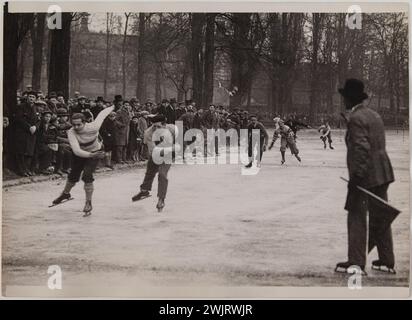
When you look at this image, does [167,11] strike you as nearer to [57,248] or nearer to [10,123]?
[10,123]

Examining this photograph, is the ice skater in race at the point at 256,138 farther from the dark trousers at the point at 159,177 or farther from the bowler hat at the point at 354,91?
the bowler hat at the point at 354,91

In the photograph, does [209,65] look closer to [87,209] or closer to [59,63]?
[59,63]

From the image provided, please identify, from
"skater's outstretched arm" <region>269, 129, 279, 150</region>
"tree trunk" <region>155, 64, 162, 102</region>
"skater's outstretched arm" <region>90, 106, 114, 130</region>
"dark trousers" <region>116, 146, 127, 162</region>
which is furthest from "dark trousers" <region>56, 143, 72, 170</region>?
"skater's outstretched arm" <region>269, 129, 279, 150</region>

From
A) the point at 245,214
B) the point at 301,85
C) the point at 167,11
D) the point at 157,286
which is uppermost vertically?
the point at 167,11

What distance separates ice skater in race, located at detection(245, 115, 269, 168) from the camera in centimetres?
1051

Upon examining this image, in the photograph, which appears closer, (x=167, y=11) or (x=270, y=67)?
(x=167, y=11)

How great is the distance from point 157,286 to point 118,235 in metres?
0.87

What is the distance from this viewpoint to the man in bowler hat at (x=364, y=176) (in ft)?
26.7

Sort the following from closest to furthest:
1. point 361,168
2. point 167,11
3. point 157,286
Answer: point 361,168, point 157,286, point 167,11

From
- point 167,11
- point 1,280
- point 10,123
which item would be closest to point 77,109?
point 10,123

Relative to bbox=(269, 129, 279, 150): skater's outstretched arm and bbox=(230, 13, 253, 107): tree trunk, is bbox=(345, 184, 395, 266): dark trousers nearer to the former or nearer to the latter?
bbox=(269, 129, 279, 150): skater's outstretched arm

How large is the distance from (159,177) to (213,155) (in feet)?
2.60

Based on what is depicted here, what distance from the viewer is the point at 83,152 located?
9.77 meters

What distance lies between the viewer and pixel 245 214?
973 centimetres
